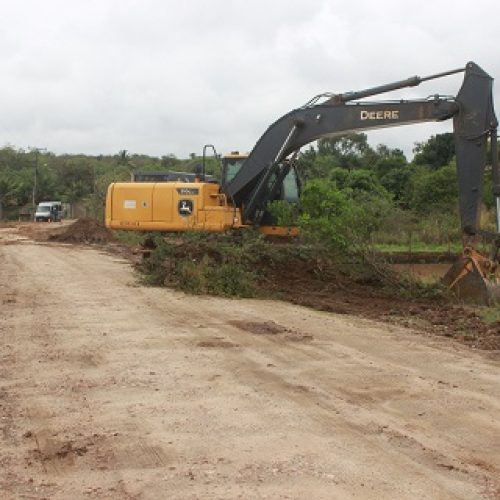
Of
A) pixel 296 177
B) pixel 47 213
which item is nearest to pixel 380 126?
pixel 296 177

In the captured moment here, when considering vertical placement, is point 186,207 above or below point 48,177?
below

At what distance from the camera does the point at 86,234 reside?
3192 centimetres

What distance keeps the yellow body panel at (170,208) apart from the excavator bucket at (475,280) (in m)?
4.73

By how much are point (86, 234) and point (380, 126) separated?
20.4 metres

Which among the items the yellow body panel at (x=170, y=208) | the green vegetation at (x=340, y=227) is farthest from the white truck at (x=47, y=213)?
the yellow body panel at (x=170, y=208)

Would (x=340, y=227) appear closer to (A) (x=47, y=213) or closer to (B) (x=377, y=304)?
(B) (x=377, y=304)

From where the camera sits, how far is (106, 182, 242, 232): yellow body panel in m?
15.4

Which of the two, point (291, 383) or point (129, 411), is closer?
point (129, 411)

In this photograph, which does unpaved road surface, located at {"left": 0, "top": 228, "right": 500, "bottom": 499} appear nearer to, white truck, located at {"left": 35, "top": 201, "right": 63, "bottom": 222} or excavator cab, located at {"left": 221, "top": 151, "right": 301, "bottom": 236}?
excavator cab, located at {"left": 221, "top": 151, "right": 301, "bottom": 236}

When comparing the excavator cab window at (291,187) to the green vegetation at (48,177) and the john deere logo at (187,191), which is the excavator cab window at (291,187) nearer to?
the john deere logo at (187,191)

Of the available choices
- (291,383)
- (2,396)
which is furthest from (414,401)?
(2,396)

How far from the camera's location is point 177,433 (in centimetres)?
531

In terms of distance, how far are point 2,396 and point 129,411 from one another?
1.26 meters

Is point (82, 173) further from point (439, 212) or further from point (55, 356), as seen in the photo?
point (55, 356)
